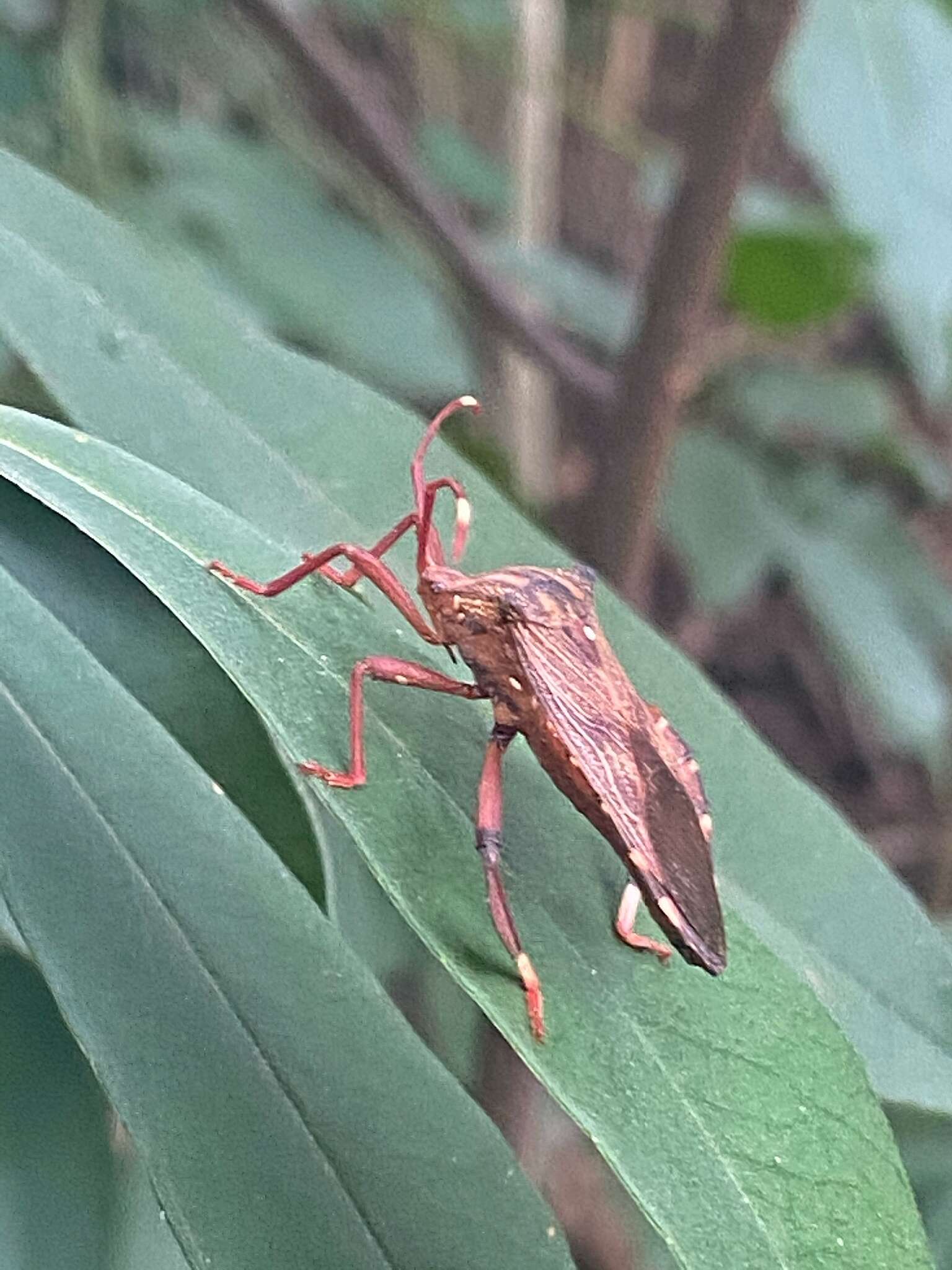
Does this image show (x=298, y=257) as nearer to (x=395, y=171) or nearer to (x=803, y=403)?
(x=395, y=171)

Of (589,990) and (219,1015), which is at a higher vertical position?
(219,1015)

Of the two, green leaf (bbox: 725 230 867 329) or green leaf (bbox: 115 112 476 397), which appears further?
green leaf (bbox: 115 112 476 397)

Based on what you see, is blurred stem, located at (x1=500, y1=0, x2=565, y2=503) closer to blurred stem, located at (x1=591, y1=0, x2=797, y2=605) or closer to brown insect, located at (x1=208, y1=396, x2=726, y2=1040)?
blurred stem, located at (x1=591, y1=0, x2=797, y2=605)

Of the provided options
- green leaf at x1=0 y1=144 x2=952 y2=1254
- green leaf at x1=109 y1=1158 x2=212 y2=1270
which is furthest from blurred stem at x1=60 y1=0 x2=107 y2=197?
green leaf at x1=109 y1=1158 x2=212 y2=1270

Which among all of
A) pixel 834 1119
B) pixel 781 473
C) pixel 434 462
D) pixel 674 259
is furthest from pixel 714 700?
Result: pixel 781 473

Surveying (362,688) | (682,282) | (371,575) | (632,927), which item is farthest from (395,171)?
(632,927)

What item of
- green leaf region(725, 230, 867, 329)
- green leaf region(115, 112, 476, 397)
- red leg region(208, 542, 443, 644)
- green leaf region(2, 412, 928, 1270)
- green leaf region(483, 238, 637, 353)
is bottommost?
green leaf region(2, 412, 928, 1270)
